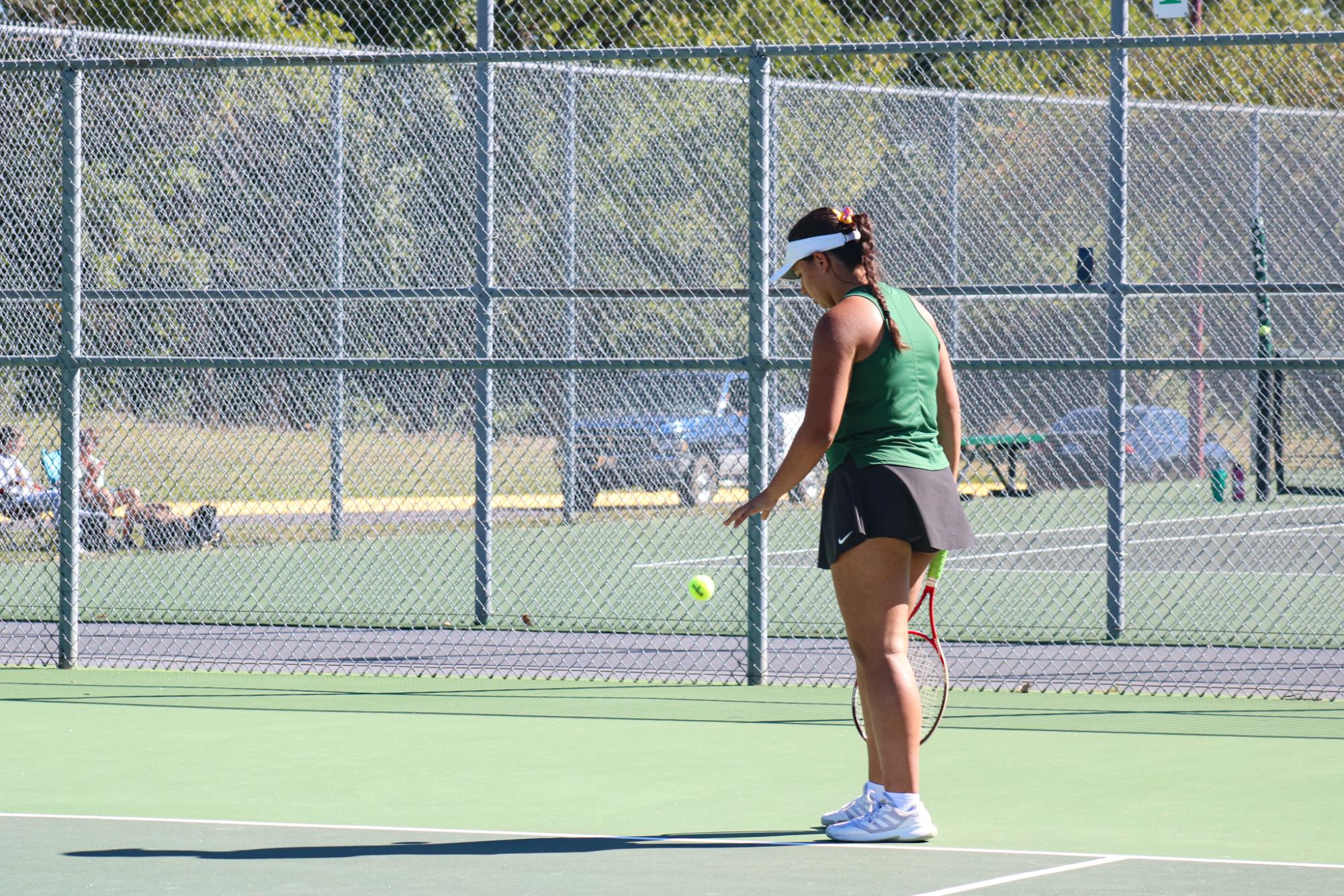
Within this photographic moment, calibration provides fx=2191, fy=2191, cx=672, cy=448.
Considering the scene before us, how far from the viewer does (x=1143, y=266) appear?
718 inches

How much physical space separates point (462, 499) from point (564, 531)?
3331 millimetres

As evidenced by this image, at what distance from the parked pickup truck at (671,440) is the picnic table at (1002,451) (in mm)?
1238

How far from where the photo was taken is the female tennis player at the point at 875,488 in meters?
5.39

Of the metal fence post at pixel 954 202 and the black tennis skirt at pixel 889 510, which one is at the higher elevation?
the metal fence post at pixel 954 202

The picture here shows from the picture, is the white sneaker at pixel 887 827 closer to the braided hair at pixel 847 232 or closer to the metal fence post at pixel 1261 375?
the braided hair at pixel 847 232

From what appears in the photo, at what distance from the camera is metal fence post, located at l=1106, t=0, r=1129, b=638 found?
9266mm

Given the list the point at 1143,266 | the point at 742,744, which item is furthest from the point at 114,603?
the point at 1143,266

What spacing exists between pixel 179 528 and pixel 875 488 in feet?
31.5

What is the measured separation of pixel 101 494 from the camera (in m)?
13.1

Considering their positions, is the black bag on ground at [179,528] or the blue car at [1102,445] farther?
the blue car at [1102,445]

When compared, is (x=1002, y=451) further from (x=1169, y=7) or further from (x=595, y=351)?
(x=1169, y=7)

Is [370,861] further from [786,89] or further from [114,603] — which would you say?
[786,89]

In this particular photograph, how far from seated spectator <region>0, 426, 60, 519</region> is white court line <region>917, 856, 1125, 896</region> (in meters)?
8.71

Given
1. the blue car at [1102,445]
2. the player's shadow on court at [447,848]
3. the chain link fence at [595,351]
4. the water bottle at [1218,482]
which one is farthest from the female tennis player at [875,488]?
the water bottle at [1218,482]
